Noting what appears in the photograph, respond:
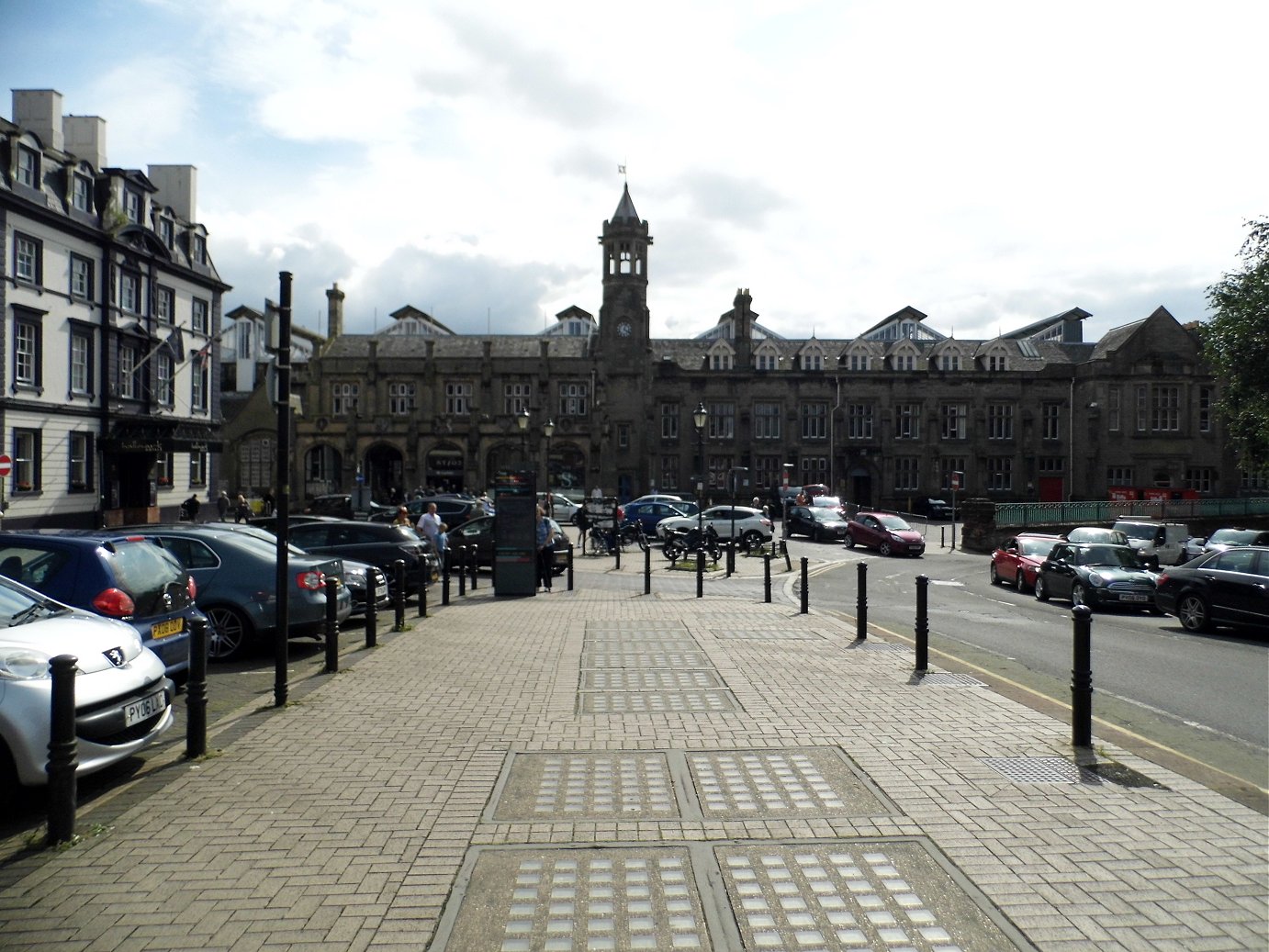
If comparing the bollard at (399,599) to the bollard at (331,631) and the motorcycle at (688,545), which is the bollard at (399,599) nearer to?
the bollard at (331,631)

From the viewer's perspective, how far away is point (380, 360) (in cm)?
5962

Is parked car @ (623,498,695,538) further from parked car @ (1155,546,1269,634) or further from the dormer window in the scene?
the dormer window

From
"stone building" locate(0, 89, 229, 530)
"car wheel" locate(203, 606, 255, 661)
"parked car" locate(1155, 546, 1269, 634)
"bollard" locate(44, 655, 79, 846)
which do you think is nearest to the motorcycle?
"parked car" locate(1155, 546, 1269, 634)

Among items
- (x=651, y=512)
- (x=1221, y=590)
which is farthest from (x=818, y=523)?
(x=1221, y=590)

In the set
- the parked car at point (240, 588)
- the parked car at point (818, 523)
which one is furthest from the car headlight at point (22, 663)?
the parked car at point (818, 523)

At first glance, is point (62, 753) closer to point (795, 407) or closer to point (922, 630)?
point (922, 630)

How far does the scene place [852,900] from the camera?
14.7 ft

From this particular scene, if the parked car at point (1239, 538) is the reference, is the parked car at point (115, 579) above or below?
above

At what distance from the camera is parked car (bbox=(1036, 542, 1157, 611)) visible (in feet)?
60.0

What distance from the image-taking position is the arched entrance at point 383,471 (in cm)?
5772

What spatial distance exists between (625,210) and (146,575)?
181 ft

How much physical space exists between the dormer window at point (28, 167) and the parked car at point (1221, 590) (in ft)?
113

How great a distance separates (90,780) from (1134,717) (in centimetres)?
878

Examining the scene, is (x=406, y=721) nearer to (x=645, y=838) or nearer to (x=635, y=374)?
(x=645, y=838)
